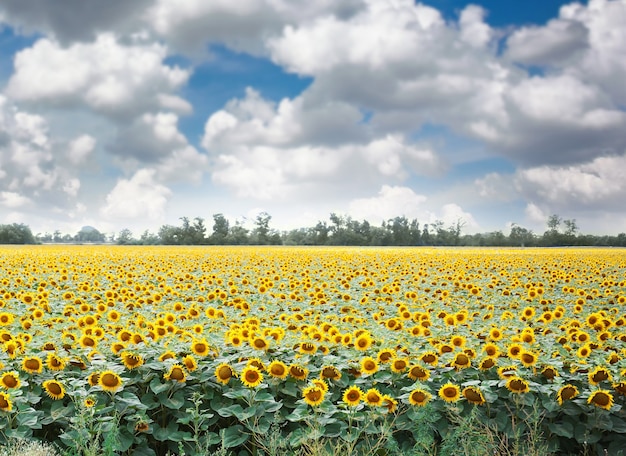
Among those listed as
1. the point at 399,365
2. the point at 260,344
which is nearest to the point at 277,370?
the point at 260,344

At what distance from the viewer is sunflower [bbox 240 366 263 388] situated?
5324 mm

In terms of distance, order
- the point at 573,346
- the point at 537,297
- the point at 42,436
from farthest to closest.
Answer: the point at 537,297, the point at 573,346, the point at 42,436

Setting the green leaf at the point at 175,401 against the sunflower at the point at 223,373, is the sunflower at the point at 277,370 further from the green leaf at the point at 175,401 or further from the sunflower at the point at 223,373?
the green leaf at the point at 175,401

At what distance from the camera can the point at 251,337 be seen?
6.44 meters

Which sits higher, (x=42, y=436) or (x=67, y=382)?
(x=67, y=382)

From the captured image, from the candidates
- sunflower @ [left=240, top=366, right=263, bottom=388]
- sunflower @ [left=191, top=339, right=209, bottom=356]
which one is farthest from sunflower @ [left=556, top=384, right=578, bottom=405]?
sunflower @ [left=191, top=339, right=209, bottom=356]

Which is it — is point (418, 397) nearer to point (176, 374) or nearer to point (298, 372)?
point (298, 372)

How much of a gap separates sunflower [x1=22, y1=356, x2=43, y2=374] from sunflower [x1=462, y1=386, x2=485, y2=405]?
4.43 metres

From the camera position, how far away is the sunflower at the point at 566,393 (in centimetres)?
540

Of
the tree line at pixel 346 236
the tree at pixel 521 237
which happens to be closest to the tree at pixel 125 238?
the tree line at pixel 346 236

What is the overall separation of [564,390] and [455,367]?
1.11 meters

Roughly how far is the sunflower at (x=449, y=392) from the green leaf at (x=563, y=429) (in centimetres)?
95

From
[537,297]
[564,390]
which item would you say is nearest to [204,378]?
[564,390]

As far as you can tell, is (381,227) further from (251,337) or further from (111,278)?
(251,337)
